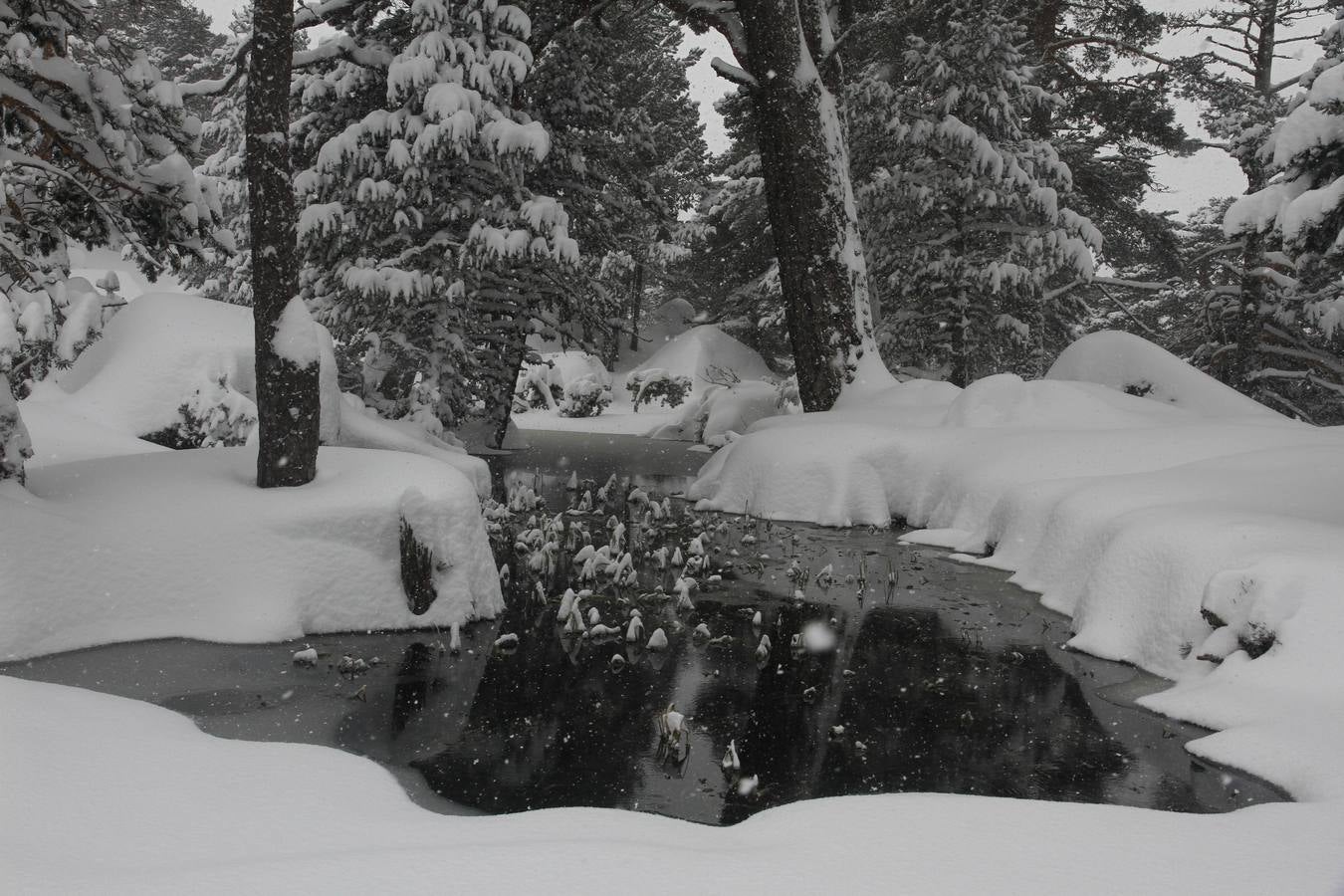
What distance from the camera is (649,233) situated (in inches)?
1273

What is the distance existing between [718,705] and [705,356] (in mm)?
27263

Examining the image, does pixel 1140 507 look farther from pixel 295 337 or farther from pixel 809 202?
pixel 809 202

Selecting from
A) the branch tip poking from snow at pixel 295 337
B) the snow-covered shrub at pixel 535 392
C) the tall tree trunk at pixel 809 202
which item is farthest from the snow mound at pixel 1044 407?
the snow-covered shrub at pixel 535 392

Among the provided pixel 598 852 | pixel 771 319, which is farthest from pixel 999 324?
pixel 598 852

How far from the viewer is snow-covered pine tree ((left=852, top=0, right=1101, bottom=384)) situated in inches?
653

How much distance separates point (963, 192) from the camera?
55.8ft

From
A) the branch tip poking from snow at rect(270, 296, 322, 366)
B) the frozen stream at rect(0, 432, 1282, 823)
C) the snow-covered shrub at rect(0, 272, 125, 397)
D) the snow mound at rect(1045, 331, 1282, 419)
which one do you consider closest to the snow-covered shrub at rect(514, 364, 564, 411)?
the snow-covered shrub at rect(0, 272, 125, 397)

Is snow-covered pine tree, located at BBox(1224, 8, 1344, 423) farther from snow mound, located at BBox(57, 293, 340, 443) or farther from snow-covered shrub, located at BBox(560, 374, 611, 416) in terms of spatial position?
snow-covered shrub, located at BBox(560, 374, 611, 416)

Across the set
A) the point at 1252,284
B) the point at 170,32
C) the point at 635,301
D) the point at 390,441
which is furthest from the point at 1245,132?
the point at 170,32

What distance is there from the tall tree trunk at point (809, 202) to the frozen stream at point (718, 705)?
576 cm

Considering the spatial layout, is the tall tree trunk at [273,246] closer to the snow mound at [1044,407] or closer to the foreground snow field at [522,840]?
the foreground snow field at [522,840]

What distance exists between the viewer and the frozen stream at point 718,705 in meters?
4.39

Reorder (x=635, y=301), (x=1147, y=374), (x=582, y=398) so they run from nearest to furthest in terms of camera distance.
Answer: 1. (x=1147, y=374)
2. (x=582, y=398)
3. (x=635, y=301)

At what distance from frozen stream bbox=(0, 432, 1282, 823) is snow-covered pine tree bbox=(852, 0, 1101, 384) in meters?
10.8
